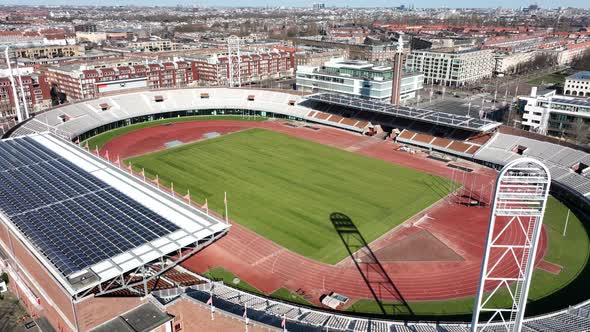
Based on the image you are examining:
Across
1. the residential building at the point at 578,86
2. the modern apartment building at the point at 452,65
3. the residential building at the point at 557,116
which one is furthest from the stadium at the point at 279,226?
the modern apartment building at the point at 452,65

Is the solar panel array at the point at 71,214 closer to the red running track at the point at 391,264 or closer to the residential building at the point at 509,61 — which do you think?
the red running track at the point at 391,264

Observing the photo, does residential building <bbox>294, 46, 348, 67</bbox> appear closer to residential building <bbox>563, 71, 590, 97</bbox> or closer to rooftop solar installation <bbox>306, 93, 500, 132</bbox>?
rooftop solar installation <bbox>306, 93, 500, 132</bbox>

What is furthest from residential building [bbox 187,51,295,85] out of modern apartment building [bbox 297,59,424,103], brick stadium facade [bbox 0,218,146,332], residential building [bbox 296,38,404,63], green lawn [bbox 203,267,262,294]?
green lawn [bbox 203,267,262,294]

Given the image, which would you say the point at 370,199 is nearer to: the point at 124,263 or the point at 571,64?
the point at 124,263

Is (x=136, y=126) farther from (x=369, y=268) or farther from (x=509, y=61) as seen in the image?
(x=509, y=61)

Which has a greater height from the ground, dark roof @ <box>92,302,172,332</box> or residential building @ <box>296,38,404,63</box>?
residential building @ <box>296,38,404,63</box>

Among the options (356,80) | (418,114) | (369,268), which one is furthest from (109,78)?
(369,268)

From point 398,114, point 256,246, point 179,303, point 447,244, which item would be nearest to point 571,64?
point 398,114
